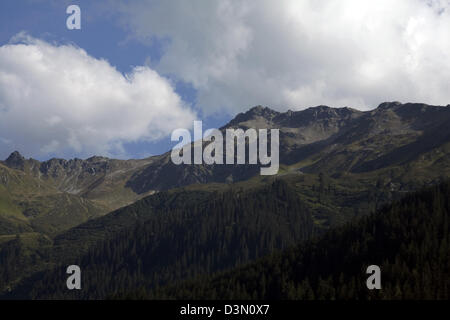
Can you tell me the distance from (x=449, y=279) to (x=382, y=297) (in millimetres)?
34010
